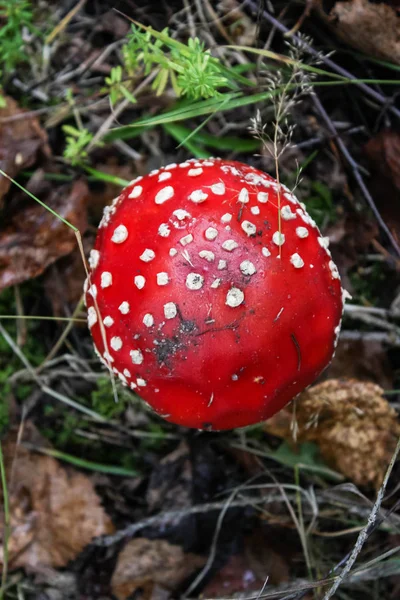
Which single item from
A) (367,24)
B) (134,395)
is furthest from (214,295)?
(367,24)

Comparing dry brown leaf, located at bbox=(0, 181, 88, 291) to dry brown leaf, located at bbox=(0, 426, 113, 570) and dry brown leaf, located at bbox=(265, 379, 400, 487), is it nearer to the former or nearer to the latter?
dry brown leaf, located at bbox=(0, 426, 113, 570)

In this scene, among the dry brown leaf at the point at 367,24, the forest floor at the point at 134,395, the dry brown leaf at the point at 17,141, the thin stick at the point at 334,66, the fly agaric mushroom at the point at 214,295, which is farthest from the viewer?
the dry brown leaf at the point at 17,141

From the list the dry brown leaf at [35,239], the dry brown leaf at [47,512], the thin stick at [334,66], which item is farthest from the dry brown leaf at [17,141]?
the dry brown leaf at [47,512]

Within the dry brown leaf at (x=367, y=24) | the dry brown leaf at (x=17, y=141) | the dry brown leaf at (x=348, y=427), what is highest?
the dry brown leaf at (x=367, y=24)

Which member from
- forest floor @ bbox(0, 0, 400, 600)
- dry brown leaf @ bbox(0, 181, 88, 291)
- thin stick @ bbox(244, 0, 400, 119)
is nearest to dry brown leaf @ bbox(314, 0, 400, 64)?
forest floor @ bbox(0, 0, 400, 600)

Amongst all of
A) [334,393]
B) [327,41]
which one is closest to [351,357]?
[334,393]

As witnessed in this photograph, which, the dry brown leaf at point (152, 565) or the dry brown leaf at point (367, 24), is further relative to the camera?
the dry brown leaf at point (152, 565)

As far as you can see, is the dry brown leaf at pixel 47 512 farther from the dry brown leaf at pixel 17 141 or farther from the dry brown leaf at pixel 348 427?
the dry brown leaf at pixel 17 141
